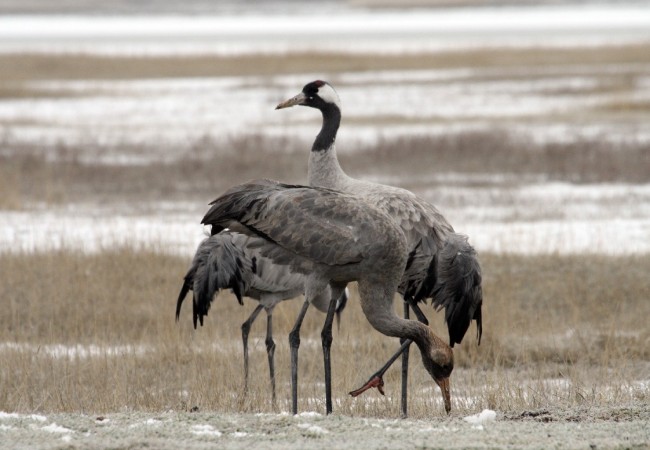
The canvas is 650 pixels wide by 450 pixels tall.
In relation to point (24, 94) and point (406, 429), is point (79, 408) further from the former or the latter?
point (24, 94)

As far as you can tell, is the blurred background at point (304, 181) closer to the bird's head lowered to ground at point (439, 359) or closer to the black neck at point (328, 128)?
the bird's head lowered to ground at point (439, 359)

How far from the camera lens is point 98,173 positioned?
16.4 meters

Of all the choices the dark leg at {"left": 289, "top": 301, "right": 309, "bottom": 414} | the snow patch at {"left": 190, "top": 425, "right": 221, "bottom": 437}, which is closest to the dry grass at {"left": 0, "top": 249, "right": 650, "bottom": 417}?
the dark leg at {"left": 289, "top": 301, "right": 309, "bottom": 414}

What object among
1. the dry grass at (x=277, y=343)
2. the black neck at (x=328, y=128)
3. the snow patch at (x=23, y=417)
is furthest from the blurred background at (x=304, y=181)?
the black neck at (x=328, y=128)

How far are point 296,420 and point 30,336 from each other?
3.87 m

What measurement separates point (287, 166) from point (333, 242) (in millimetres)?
→ 10962

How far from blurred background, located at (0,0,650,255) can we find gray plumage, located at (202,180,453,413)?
504 centimetres

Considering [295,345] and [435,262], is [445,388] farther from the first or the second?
[295,345]

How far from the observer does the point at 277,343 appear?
8.33 meters

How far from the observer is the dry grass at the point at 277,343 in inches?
259

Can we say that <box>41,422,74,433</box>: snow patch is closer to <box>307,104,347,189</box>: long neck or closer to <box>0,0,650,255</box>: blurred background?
<box>307,104,347,189</box>: long neck

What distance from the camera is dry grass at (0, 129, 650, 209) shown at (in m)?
15.5

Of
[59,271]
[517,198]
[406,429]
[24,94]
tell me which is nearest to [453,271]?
[406,429]

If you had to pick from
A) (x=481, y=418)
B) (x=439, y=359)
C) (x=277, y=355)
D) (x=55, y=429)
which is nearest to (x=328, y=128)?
(x=277, y=355)
